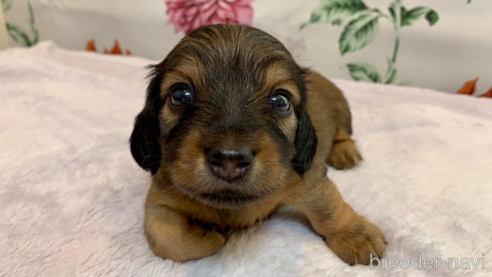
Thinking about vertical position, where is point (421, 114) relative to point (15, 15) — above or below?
above

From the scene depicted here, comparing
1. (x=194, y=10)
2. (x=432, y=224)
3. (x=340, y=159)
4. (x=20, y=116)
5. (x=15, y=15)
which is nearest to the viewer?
(x=432, y=224)

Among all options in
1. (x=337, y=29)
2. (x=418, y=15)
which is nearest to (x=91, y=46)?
(x=337, y=29)

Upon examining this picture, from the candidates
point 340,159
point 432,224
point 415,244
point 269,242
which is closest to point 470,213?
point 432,224

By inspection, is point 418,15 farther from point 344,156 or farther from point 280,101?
point 280,101

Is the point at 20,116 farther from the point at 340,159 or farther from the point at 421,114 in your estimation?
the point at 421,114

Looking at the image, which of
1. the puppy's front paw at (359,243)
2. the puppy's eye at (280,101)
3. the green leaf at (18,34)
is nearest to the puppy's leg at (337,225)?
the puppy's front paw at (359,243)

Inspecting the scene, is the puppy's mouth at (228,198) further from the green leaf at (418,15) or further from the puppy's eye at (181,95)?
the green leaf at (418,15)

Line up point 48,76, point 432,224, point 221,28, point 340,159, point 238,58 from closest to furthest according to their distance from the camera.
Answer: point 238,58, point 221,28, point 432,224, point 340,159, point 48,76
